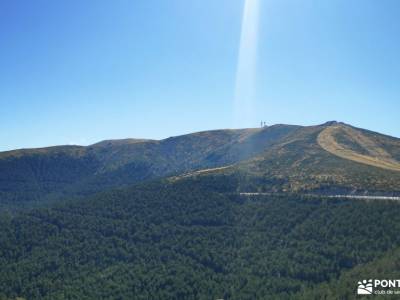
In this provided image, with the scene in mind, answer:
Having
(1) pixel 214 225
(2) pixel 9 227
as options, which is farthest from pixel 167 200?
(2) pixel 9 227

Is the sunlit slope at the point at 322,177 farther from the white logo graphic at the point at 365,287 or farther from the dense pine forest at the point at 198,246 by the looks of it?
the white logo graphic at the point at 365,287

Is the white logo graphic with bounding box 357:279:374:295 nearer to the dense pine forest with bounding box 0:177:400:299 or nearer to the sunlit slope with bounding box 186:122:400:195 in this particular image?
the dense pine forest with bounding box 0:177:400:299

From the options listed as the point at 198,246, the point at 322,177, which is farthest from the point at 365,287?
the point at 322,177

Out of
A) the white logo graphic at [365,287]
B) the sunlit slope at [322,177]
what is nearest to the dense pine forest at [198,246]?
the white logo graphic at [365,287]

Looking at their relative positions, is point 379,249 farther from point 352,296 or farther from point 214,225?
point 214,225

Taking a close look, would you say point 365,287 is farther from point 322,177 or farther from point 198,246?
point 322,177

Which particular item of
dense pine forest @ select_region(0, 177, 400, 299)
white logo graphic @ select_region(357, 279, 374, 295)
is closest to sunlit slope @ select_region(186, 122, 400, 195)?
dense pine forest @ select_region(0, 177, 400, 299)
